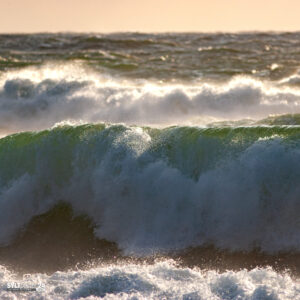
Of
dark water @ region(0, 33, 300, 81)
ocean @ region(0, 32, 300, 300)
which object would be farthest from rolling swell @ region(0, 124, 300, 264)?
dark water @ region(0, 33, 300, 81)

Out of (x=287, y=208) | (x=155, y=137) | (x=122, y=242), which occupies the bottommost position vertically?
(x=122, y=242)

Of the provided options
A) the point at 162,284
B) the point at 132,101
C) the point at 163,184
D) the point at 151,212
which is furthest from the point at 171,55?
the point at 162,284

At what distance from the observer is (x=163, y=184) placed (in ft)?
25.4

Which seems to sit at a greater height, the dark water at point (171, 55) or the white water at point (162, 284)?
the dark water at point (171, 55)

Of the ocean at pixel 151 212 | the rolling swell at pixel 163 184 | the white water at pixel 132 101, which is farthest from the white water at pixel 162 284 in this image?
the white water at pixel 132 101

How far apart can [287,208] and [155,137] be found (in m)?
2.46

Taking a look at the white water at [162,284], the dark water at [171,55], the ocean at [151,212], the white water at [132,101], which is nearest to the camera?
the white water at [162,284]

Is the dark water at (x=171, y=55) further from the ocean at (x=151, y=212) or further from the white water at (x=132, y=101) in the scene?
the ocean at (x=151, y=212)

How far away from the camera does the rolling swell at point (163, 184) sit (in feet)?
23.1

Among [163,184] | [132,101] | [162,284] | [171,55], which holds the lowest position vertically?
[162,284]

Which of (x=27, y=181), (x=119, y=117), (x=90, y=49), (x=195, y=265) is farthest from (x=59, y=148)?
(x=90, y=49)

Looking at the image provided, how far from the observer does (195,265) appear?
6.48 meters

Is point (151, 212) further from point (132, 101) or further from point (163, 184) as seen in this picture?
point (132, 101)

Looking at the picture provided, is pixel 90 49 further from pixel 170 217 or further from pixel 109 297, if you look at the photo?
pixel 109 297
